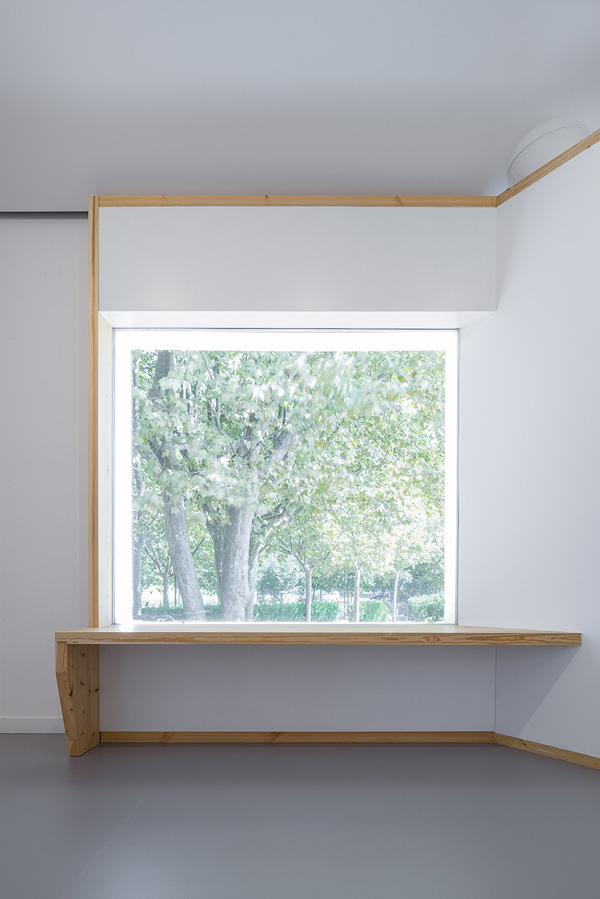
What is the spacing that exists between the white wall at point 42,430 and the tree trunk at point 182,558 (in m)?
0.46

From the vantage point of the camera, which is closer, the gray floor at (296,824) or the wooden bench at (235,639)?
the gray floor at (296,824)

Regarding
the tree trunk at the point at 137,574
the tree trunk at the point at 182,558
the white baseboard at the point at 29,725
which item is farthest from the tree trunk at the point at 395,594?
the white baseboard at the point at 29,725

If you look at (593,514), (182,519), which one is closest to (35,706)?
(182,519)

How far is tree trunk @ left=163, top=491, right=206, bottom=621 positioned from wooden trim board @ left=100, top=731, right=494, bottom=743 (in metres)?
0.59

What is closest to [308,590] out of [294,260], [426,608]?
[426,608]

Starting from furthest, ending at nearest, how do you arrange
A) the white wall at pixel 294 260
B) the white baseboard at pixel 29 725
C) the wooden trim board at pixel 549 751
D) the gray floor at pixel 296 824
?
the white baseboard at pixel 29 725, the white wall at pixel 294 260, the wooden trim board at pixel 549 751, the gray floor at pixel 296 824

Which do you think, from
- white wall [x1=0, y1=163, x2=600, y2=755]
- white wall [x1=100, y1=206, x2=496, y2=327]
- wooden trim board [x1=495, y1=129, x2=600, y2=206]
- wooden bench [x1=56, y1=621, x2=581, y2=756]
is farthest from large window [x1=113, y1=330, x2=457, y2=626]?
wooden trim board [x1=495, y1=129, x2=600, y2=206]

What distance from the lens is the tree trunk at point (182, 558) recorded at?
3.93 metres

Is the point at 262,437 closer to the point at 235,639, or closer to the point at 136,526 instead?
the point at 136,526

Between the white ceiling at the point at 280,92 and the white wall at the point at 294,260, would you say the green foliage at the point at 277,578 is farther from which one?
the white ceiling at the point at 280,92

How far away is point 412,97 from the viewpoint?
3.29 metres

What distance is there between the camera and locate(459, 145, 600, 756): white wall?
315cm

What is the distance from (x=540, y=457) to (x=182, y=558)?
1918mm

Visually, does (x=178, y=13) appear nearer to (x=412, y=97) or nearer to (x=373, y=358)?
(x=412, y=97)
